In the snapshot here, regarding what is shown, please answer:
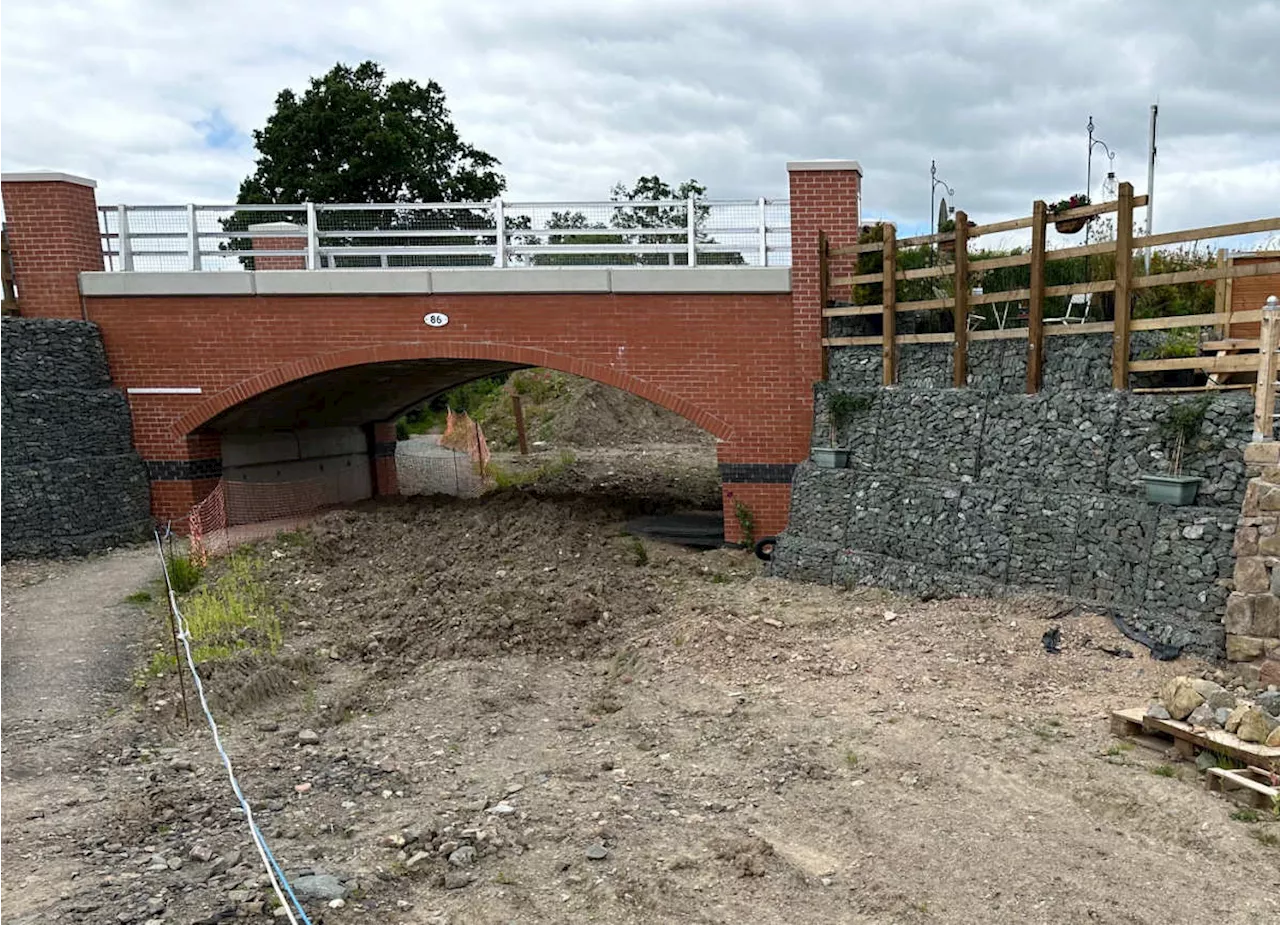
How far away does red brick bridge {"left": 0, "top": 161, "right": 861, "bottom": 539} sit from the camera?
1185 centimetres

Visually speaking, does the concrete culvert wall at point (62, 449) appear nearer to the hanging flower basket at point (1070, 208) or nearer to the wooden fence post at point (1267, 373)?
the hanging flower basket at point (1070, 208)

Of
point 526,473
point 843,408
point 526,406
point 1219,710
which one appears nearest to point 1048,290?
point 843,408

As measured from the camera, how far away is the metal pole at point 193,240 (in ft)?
41.5

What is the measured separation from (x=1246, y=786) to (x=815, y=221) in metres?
8.25

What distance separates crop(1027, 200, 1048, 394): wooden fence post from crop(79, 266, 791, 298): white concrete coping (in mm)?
3471

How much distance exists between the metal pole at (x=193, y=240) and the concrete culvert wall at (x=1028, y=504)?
924cm

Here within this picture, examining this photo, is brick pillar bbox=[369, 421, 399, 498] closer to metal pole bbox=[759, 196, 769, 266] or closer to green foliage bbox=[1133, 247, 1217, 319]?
metal pole bbox=[759, 196, 769, 266]

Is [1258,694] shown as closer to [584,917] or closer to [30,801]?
[584,917]

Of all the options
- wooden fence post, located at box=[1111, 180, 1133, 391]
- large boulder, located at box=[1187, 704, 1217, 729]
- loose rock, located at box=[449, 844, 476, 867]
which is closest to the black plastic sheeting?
wooden fence post, located at box=[1111, 180, 1133, 391]

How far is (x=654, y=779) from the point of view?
5820 mm

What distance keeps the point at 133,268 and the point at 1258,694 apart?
14462mm

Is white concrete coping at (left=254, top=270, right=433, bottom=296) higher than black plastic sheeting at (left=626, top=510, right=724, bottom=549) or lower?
higher

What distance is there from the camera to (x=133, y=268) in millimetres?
12945

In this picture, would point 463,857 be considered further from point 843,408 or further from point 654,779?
point 843,408
